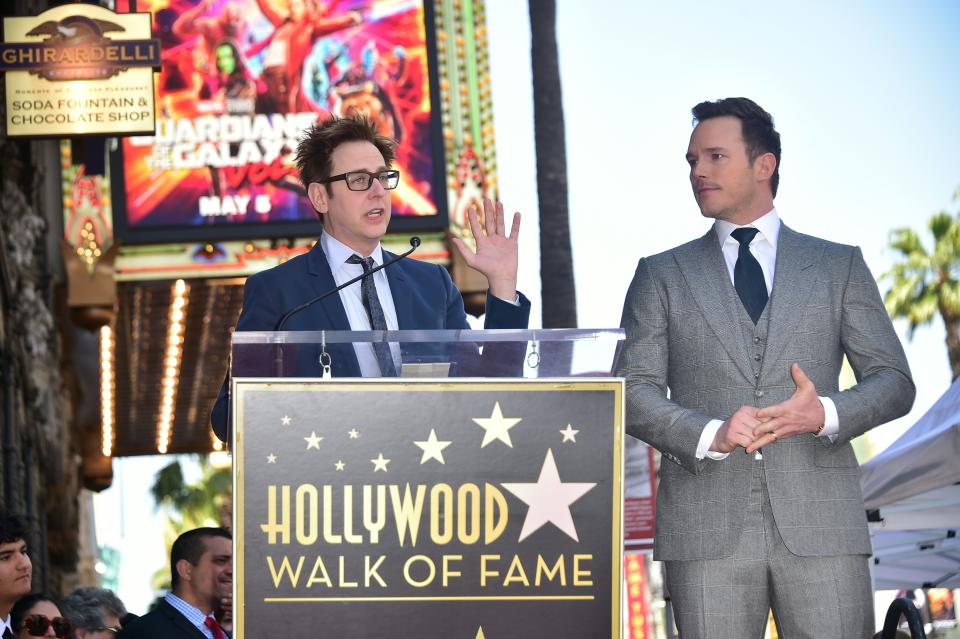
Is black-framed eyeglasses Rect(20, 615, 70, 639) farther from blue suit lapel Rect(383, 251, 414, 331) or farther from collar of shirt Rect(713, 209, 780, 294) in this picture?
collar of shirt Rect(713, 209, 780, 294)

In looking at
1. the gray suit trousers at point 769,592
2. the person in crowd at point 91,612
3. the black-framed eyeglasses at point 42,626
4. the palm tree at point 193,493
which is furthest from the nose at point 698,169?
the palm tree at point 193,493

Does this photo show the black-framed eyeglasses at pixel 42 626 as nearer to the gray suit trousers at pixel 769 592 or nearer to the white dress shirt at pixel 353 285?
the white dress shirt at pixel 353 285

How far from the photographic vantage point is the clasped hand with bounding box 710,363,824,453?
411cm

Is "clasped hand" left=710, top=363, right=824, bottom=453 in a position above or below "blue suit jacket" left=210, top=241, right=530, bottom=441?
below

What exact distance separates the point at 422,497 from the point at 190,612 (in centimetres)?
476

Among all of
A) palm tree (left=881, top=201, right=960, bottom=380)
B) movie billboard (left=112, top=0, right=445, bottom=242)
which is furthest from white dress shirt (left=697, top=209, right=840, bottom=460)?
palm tree (left=881, top=201, right=960, bottom=380)

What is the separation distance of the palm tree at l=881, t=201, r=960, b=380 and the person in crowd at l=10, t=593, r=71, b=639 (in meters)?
37.2

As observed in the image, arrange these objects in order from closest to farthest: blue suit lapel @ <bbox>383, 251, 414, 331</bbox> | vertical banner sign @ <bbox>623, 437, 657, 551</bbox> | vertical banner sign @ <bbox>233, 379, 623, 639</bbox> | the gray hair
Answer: vertical banner sign @ <bbox>233, 379, 623, 639</bbox> < blue suit lapel @ <bbox>383, 251, 414, 331</bbox> < the gray hair < vertical banner sign @ <bbox>623, 437, 657, 551</bbox>

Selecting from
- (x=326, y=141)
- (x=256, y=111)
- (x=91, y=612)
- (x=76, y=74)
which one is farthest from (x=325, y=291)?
(x=256, y=111)

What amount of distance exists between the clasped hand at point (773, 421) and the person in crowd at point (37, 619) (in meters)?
4.58

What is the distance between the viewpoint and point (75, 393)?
28422mm

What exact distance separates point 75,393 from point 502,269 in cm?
2524

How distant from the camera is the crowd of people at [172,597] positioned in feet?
25.2

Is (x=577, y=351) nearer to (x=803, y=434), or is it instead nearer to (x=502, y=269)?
(x=502, y=269)
